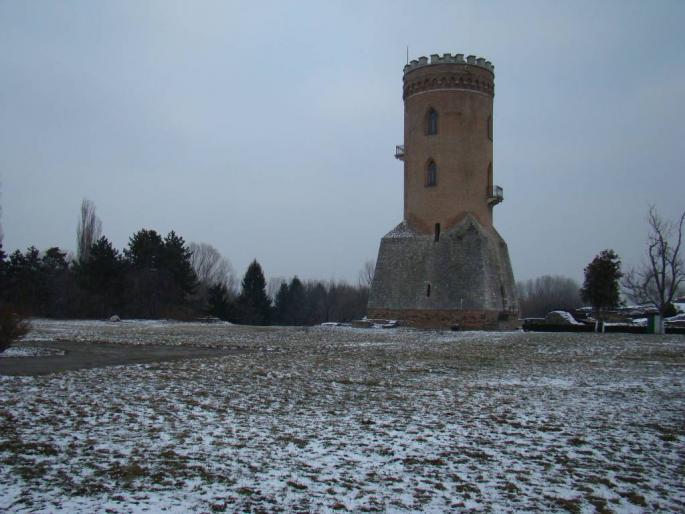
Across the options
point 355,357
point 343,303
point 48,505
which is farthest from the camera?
point 343,303

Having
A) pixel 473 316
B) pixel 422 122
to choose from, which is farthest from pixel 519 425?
pixel 422 122

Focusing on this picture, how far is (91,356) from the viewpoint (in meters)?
15.2

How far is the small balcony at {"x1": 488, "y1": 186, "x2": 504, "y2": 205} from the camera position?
115 ft

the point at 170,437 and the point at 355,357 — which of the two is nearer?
the point at 170,437

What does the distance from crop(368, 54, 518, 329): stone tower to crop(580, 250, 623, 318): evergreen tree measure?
4.61 metres

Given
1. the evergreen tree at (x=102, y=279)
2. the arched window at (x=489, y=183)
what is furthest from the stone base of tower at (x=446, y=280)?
the evergreen tree at (x=102, y=279)

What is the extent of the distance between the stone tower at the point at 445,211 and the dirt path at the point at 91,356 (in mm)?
16983

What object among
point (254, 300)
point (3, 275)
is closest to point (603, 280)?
point (254, 300)

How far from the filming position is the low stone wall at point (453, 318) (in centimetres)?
3136

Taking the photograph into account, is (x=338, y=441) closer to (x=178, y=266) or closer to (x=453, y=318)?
(x=453, y=318)

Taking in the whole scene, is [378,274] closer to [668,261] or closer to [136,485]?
[668,261]

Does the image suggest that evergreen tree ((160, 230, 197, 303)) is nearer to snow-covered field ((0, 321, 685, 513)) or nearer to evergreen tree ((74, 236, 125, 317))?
A: evergreen tree ((74, 236, 125, 317))

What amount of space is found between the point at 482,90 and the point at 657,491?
32.3 metres

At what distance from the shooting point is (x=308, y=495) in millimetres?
5141
